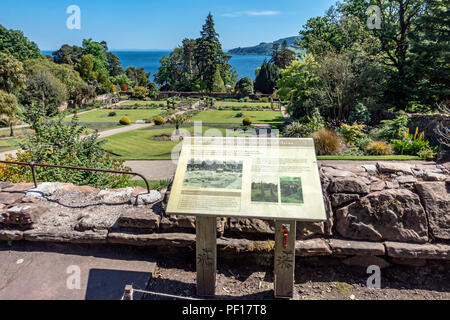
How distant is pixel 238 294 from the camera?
3.67m

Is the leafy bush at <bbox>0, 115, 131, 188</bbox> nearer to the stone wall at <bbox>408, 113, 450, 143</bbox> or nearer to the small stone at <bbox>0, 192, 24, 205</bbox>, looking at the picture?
the small stone at <bbox>0, 192, 24, 205</bbox>

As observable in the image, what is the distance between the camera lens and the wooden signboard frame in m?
3.11

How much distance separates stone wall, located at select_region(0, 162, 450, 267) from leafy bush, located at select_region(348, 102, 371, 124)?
12.0 m

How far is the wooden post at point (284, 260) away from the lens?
3.31m

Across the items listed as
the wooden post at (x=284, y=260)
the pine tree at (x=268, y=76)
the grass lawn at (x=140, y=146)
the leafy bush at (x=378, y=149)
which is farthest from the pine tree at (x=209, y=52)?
the wooden post at (x=284, y=260)

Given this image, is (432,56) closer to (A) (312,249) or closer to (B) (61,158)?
(A) (312,249)

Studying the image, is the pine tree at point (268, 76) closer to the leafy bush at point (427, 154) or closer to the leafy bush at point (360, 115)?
the leafy bush at point (360, 115)

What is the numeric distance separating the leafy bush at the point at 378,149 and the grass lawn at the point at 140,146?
24.6 feet

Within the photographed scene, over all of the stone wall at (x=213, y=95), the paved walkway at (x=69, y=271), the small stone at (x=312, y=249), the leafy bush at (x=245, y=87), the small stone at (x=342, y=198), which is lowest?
the paved walkway at (x=69, y=271)

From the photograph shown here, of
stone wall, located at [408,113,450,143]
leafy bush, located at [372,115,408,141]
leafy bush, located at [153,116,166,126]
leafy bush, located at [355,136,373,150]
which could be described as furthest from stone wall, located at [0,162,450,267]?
leafy bush, located at [153,116,166,126]

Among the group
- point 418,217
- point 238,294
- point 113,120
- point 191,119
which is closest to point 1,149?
point 113,120

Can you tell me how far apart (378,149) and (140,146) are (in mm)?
10705

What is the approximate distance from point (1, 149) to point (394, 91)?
20603 millimetres

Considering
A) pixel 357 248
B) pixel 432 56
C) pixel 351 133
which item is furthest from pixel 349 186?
pixel 432 56
